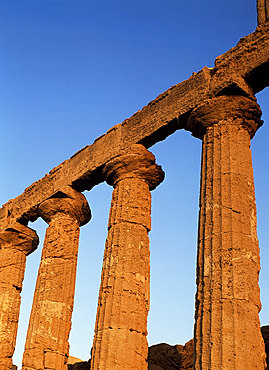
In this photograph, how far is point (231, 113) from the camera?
11477mm

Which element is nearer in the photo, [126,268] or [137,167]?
[126,268]

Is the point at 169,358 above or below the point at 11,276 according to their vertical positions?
below

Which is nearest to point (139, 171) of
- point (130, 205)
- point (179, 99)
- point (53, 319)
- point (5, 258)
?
point (130, 205)

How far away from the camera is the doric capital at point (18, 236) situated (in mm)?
18359

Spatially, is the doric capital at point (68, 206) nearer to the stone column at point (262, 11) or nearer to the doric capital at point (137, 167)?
the doric capital at point (137, 167)

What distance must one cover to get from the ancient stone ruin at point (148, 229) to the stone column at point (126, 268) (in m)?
0.03

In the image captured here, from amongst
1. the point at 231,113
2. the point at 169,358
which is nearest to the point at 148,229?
the point at 231,113

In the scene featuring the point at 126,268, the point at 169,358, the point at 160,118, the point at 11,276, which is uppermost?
the point at 160,118

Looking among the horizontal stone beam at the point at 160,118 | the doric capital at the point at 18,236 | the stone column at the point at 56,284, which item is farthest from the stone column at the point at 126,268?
the doric capital at the point at 18,236

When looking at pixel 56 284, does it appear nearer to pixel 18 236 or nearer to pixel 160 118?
pixel 18 236

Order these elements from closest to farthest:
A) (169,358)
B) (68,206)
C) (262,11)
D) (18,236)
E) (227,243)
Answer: (227,243) < (262,11) < (68,206) < (169,358) < (18,236)

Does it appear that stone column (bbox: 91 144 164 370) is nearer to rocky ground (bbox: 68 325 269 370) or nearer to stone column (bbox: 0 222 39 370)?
stone column (bbox: 0 222 39 370)

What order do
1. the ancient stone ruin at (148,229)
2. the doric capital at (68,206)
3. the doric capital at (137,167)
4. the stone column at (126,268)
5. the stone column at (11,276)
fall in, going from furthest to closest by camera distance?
1. the stone column at (11,276)
2. the doric capital at (68,206)
3. the doric capital at (137,167)
4. the stone column at (126,268)
5. the ancient stone ruin at (148,229)

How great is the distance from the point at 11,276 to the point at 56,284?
11.8ft
